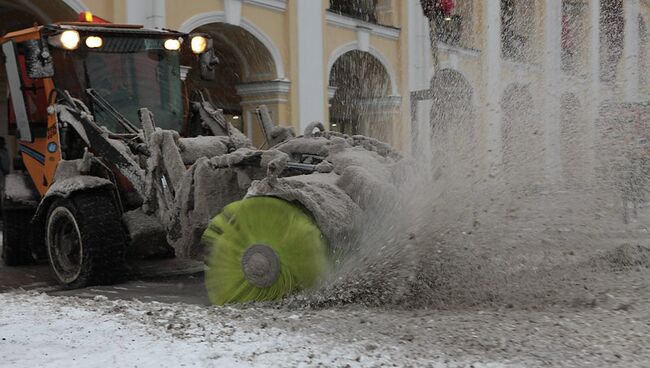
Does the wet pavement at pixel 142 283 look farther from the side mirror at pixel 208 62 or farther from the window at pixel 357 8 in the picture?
the window at pixel 357 8

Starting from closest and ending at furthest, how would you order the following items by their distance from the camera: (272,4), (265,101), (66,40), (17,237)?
(66,40)
(17,237)
(272,4)
(265,101)

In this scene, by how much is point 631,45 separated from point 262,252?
63.0 feet

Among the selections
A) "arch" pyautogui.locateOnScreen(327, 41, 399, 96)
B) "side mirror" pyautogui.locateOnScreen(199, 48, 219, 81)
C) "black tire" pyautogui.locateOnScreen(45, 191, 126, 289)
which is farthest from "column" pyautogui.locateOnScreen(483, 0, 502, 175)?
"black tire" pyautogui.locateOnScreen(45, 191, 126, 289)

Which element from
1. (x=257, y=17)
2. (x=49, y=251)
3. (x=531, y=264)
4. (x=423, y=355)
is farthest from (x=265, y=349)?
(x=257, y=17)

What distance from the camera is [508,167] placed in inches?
256

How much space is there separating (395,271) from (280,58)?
1164cm

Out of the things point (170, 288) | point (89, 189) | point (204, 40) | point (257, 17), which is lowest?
point (170, 288)

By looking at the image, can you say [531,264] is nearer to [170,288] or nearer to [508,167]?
[508,167]

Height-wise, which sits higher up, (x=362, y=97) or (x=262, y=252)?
(x=362, y=97)

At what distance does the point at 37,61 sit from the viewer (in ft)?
22.7

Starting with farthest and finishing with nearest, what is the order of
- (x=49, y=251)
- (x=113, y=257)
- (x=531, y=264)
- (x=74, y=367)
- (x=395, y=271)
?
(x=49, y=251)
(x=113, y=257)
(x=531, y=264)
(x=395, y=271)
(x=74, y=367)

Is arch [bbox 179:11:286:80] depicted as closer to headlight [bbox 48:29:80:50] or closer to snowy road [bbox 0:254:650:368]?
headlight [bbox 48:29:80:50]

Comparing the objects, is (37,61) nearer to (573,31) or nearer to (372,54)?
(372,54)

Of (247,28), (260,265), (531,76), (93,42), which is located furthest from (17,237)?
(247,28)
